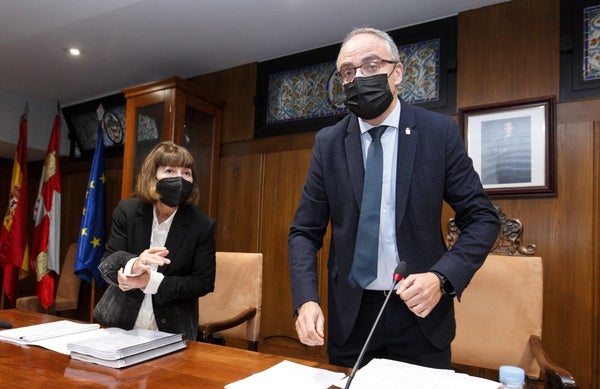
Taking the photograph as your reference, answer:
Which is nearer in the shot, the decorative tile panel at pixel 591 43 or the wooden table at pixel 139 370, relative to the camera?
the wooden table at pixel 139 370

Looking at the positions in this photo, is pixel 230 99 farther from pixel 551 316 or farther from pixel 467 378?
pixel 467 378

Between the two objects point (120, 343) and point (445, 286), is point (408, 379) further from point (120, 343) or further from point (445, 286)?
point (120, 343)

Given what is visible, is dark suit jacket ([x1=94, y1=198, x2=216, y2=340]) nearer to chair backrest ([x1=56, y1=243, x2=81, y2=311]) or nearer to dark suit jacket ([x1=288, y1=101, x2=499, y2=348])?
dark suit jacket ([x1=288, y1=101, x2=499, y2=348])

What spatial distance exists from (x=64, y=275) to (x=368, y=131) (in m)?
4.47

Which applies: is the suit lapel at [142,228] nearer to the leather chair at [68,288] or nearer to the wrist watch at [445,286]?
the wrist watch at [445,286]

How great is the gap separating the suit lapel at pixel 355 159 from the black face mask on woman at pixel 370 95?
82 millimetres

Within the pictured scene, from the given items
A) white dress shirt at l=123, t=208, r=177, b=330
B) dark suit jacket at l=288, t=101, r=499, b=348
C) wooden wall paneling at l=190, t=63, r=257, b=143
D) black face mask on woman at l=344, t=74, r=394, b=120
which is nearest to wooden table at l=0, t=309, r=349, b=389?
dark suit jacket at l=288, t=101, r=499, b=348

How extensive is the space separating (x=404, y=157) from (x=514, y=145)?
70.5 inches

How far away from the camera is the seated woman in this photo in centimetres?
181

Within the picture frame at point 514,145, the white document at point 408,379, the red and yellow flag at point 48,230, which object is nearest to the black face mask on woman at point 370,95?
the white document at point 408,379

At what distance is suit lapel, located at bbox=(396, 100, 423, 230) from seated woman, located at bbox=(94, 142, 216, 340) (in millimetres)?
920

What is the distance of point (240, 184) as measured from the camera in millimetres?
3984

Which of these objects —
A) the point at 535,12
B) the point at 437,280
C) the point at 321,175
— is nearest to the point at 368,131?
the point at 321,175

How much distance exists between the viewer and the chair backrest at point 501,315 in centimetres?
176
